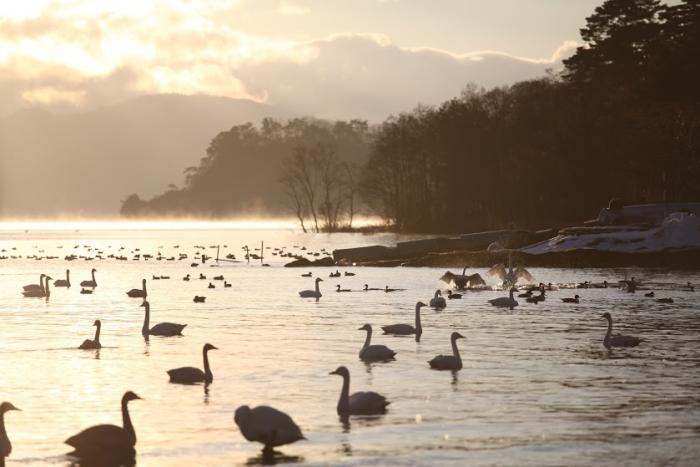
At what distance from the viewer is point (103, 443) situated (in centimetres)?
2053

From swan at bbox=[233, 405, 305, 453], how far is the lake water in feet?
1.08

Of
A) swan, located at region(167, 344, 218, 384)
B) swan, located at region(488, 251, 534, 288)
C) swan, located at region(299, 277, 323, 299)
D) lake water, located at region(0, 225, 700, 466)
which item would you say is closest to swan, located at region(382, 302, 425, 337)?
lake water, located at region(0, 225, 700, 466)

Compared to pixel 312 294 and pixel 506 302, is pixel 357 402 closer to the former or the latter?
pixel 506 302

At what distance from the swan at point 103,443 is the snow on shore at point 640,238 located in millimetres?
59613

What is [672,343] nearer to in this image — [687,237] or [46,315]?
[46,315]

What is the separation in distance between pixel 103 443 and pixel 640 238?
61.0 metres

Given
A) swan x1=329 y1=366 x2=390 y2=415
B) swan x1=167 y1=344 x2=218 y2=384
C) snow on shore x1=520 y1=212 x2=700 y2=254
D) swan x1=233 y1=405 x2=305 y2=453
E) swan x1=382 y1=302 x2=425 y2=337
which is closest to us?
swan x1=233 y1=405 x2=305 y2=453

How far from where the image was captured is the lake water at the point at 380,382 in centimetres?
2114

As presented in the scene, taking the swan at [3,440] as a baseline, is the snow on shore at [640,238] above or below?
above

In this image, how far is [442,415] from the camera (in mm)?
24047

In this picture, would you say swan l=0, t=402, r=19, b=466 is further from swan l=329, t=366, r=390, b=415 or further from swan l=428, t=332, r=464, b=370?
swan l=428, t=332, r=464, b=370

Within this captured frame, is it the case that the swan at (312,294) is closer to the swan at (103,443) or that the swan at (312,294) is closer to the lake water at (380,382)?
the lake water at (380,382)

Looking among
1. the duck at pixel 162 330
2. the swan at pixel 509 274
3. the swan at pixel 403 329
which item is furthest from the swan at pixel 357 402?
A: the swan at pixel 509 274

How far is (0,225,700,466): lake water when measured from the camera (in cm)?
2114
